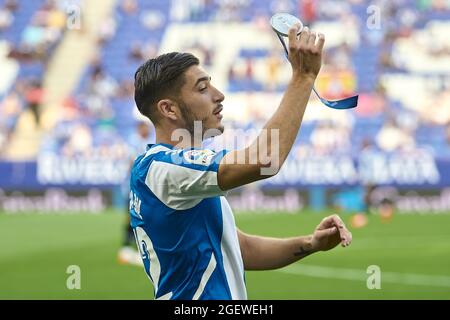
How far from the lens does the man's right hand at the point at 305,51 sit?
3248 millimetres

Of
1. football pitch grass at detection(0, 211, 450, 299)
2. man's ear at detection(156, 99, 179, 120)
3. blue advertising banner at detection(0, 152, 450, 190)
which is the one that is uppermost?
blue advertising banner at detection(0, 152, 450, 190)

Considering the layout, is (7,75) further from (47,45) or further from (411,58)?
(411,58)

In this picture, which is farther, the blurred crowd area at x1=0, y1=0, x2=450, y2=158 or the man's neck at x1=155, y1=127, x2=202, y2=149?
the blurred crowd area at x1=0, y1=0, x2=450, y2=158

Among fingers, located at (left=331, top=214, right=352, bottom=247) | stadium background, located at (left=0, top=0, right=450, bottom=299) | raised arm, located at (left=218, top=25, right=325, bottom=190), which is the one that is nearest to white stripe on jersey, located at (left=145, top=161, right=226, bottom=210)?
raised arm, located at (left=218, top=25, right=325, bottom=190)

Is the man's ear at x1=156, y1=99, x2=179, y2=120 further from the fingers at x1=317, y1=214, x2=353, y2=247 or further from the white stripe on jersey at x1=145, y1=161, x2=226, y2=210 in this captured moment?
the fingers at x1=317, y1=214, x2=353, y2=247

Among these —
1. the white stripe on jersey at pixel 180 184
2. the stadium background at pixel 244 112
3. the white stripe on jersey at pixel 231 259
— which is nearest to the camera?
the white stripe on jersey at pixel 180 184

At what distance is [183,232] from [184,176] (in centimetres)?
26

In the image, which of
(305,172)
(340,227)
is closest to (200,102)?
(340,227)

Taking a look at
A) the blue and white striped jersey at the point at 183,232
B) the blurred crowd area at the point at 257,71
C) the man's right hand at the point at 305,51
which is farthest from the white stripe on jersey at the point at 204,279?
the blurred crowd area at the point at 257,71

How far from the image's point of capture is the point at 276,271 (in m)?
13.0

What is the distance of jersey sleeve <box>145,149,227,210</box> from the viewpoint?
3.49 metres

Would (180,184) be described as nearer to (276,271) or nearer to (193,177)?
(193,177)

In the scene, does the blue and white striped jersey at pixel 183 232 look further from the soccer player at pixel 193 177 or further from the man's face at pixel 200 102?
the man's face at pixel 200 102

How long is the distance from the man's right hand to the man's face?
0.58 m
